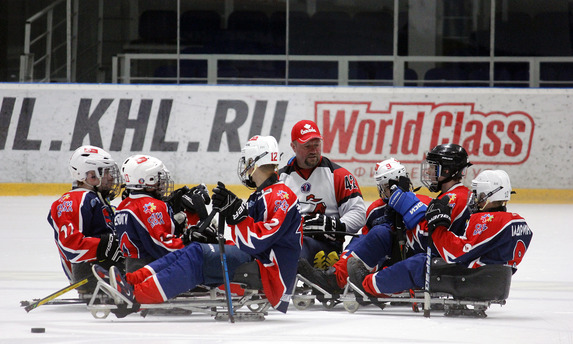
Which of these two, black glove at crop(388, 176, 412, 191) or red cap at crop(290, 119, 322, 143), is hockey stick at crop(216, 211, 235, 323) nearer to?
black glove at crop(388, 176, 412, 191)

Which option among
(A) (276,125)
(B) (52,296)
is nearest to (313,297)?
(B) (52,296)

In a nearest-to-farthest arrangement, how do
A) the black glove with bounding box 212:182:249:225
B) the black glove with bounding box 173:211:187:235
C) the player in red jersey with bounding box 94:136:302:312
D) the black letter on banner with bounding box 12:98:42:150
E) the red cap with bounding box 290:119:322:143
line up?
the black glove with bounding box 212:182:249:225
the player in red jersey with bounding box 94:136:302:312
the black glove with bounding box 173:211:187:235
the red cap with bounding box 290:119:322:143
the black letter on banner with bounding box 12:98:42:150

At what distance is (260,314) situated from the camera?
4617 mm

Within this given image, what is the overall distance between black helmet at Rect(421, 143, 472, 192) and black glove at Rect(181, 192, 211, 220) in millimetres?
1332

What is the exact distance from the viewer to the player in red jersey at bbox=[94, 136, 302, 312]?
173 inches

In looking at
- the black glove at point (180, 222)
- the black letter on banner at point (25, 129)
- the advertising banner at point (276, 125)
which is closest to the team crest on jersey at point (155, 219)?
the black glove at point (180, 222)

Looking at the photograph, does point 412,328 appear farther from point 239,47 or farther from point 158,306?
point 239,47

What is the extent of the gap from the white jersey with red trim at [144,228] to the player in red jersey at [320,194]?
105 centimetres

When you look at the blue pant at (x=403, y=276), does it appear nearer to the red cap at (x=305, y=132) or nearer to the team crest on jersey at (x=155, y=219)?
the red cap at (x=305, y=132)

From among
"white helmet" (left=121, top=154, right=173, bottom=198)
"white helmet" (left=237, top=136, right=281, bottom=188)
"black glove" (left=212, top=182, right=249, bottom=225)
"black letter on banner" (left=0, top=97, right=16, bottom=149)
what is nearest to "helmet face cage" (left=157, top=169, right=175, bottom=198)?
"white helmet" (left=121, top=154, right=173, bottom=198)

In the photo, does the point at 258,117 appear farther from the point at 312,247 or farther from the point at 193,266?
the point at 193,266

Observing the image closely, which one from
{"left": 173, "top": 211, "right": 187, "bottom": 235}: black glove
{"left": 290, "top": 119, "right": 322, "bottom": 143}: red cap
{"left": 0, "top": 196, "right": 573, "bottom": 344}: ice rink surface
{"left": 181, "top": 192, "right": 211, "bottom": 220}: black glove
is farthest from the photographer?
{"left": 290, "top": 119, "right": 322, "bottom": 143}: red cap

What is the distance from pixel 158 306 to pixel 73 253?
0.81 m

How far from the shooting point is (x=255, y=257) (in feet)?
15.2
